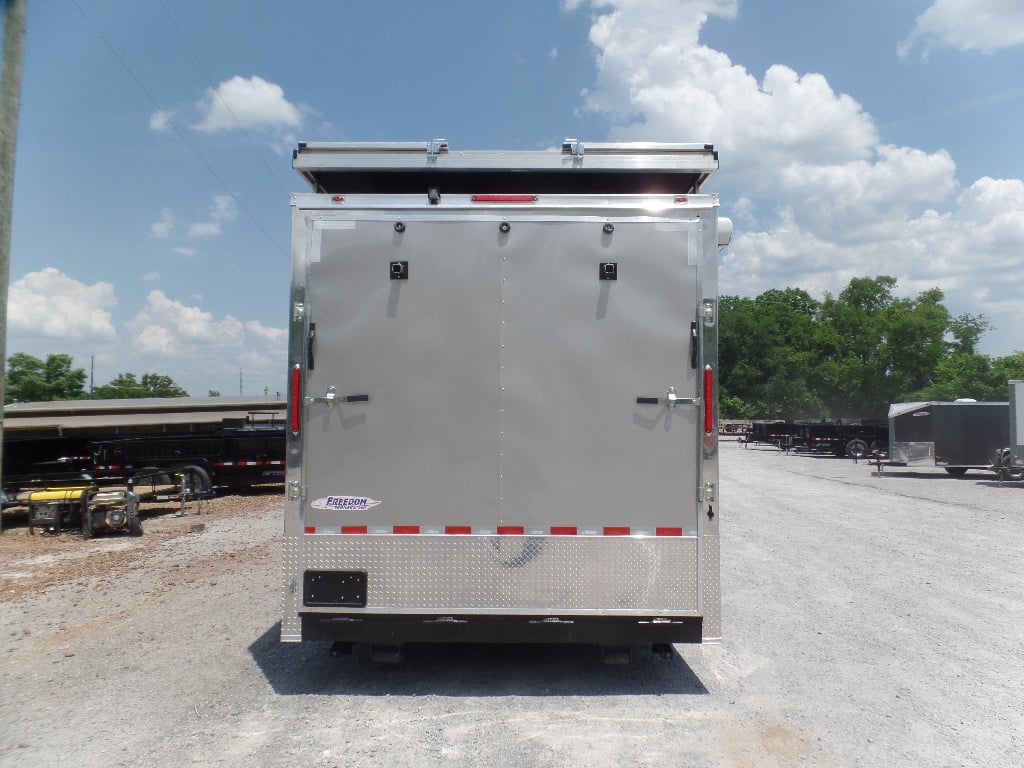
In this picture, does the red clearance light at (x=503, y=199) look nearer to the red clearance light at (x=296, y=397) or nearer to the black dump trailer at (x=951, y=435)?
the red clearance light at (x=296, y=397)

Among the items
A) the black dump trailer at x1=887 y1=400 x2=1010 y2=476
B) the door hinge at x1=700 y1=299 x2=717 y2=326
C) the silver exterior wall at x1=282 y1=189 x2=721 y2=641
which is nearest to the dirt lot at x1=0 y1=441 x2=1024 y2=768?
the silver exterior wall at x1=282 y1=189 x2=721 y2=641

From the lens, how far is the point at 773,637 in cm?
612

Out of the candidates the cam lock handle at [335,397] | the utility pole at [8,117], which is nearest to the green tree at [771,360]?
the cam lock handle at [335,397]

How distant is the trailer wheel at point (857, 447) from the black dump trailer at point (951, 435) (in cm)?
777

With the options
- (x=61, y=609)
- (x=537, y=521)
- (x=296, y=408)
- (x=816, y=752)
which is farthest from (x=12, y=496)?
(x=816, y=752)

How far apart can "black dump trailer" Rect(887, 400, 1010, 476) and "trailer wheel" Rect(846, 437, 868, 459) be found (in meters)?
7.77

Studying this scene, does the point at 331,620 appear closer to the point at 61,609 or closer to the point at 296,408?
the point at 296,408

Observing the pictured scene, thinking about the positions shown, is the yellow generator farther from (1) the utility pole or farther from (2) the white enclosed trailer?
(2) the white enclosed trailer

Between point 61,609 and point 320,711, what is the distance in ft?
14.5

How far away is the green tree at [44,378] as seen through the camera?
5084 cm

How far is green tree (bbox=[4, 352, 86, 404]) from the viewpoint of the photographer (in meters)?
50.8

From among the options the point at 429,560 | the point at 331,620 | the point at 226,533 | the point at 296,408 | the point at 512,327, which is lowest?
the point at 226,533

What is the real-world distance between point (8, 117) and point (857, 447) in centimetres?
3312

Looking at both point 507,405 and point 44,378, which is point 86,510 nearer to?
point 507,405
